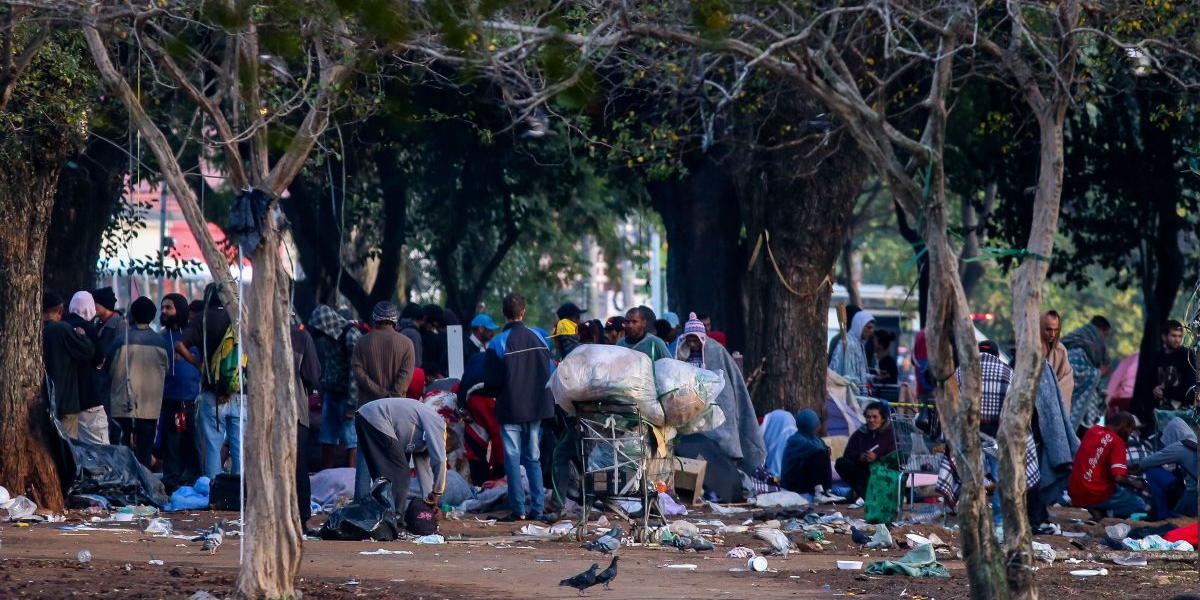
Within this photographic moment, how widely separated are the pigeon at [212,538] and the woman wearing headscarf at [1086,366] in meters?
8.02

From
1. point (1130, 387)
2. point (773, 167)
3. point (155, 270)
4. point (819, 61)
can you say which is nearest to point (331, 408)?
point (773, 167)

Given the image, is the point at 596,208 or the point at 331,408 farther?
the point at 596,208

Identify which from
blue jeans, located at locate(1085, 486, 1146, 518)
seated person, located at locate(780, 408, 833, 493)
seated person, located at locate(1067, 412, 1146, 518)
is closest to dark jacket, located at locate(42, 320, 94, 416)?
seated person, located at locate(780, 408, 833, 493)

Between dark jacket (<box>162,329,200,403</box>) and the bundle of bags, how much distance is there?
4532 mm

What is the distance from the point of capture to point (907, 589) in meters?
9.22

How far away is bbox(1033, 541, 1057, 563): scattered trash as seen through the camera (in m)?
10.7

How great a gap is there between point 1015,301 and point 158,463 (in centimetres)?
1021

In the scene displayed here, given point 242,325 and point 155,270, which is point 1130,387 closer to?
point 155,270

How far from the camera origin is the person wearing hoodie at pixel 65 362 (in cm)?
1299

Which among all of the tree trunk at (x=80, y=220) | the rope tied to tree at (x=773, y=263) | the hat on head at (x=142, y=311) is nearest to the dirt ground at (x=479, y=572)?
the hat on head at (x=142, y=311)

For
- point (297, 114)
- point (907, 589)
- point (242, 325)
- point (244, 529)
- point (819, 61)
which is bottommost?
point (907, 589)

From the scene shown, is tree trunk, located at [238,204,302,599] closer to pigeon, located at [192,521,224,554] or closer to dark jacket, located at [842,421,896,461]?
pigeon, located at [192,521,224,554]

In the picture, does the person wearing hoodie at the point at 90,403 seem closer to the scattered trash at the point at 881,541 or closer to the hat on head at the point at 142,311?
the hat on head at the point at 142,311

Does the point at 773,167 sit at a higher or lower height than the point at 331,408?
higher
